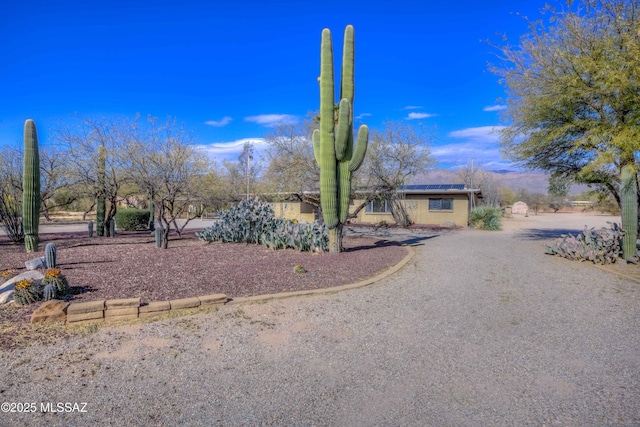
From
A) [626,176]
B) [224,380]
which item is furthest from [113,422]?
[626,176]

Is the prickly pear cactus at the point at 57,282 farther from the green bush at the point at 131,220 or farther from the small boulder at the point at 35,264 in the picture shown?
the green bush at the point at 131,220

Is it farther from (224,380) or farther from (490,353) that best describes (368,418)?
(490,353)

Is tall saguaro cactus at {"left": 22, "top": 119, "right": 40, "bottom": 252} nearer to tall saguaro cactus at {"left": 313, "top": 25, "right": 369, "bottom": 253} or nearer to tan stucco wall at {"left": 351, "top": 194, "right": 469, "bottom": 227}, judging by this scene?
tall saguaro cactus at {"left": 313, "top": 25, "right": 369, "bottom": 253}

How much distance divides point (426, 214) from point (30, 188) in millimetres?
22264

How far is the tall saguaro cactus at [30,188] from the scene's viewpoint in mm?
10242

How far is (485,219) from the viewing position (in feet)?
76.1

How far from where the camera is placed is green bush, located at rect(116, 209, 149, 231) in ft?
66.5

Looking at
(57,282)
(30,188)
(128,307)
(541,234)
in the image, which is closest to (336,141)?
(128,307)

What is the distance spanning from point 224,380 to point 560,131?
11326mm

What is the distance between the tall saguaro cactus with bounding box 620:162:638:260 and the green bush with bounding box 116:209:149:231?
66.0 feet

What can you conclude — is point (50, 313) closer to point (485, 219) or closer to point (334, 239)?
point (334, 239)

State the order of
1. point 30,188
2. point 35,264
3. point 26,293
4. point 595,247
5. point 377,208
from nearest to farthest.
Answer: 1. point 26,293
2. point 35,264
3. point 30,188
4. point 595,247
5. point 377,208

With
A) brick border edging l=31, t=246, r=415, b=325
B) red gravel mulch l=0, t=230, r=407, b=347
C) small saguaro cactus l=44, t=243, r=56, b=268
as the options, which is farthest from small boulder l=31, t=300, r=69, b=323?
small saguaro cactus l=44, t=243, r=56, b=268

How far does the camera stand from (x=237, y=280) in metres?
6.96
